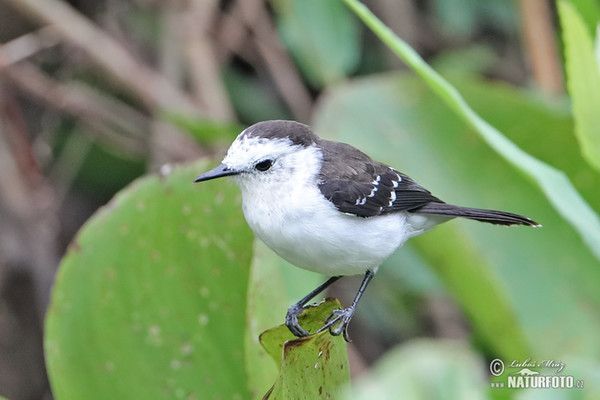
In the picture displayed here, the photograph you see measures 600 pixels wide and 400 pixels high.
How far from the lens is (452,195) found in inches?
112

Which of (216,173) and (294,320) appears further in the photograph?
(216,173)

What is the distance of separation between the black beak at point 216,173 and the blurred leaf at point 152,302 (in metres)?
0.06

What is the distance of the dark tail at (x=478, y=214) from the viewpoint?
2379 mm

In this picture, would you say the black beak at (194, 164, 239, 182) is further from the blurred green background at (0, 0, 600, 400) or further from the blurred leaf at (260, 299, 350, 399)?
the blurred leaf at (260, 299, 350, 399)

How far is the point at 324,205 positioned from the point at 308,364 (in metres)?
0.68

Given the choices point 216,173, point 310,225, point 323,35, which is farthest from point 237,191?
point 323,35

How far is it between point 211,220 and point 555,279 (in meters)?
1.26

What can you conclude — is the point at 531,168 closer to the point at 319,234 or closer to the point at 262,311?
the point at 319,234

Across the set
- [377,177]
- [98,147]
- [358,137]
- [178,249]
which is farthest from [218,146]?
[178,249]

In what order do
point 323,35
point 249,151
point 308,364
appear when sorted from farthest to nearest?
point 323,35
point 249,151
point 308,364

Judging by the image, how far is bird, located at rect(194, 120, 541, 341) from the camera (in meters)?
2.18

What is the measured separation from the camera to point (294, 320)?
6.77ft

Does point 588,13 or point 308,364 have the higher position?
point 588,13

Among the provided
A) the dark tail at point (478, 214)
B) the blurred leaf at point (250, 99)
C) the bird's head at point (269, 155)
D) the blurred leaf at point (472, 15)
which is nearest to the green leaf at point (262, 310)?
the bird's head at point (269, 155)
